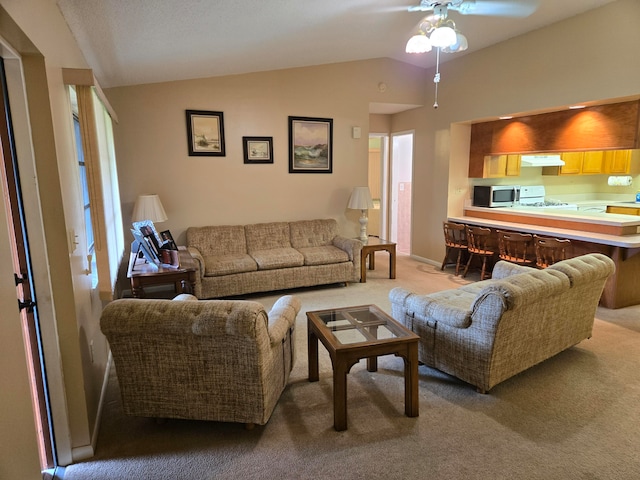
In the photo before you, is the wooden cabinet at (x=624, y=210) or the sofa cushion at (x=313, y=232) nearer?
the sofa cushion at (x=313, y=232)

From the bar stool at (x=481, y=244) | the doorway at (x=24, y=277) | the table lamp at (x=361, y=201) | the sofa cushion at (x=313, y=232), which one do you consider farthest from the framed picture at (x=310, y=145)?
the doorway at (x=24, y=277)

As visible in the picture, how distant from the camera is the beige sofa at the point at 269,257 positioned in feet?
14.4

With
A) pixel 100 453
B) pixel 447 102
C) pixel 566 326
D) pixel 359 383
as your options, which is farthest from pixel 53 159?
pixel 447 102

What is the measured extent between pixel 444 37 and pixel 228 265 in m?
3.02

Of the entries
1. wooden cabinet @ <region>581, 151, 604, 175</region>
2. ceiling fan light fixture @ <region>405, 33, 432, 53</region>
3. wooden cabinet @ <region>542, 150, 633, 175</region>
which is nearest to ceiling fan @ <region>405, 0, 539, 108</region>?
ceiling fan light fixture @ <region>405, 33, 432, 53</region>

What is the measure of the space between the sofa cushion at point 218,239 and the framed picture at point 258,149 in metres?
0.90

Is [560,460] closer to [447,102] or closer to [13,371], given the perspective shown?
[13,371]

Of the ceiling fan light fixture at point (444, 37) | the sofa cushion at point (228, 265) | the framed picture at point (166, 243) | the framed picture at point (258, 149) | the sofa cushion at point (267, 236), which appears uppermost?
the ceiling fan light fixture at point (444, 37)

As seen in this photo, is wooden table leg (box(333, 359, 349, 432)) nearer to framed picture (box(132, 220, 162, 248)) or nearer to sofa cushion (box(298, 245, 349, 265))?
framed picture (box(132, 220, 162, 248))

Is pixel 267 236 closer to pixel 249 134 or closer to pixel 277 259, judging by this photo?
pixel 277 259

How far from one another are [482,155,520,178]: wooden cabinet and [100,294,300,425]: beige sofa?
15.0 feet

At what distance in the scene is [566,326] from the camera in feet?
9.38

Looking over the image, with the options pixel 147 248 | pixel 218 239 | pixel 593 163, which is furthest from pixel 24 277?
pixel 593 163

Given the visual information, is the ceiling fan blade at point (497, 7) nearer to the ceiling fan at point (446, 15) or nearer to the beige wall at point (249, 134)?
the ceiling fan at point (446, 15)
